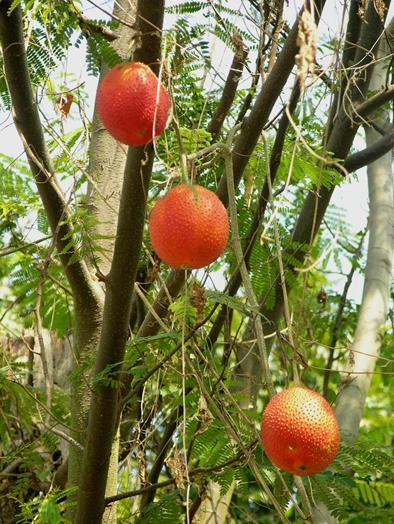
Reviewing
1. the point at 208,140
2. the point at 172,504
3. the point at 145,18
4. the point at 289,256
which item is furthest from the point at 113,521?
the point at 145,18

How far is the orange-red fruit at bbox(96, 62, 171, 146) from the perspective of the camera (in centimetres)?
175

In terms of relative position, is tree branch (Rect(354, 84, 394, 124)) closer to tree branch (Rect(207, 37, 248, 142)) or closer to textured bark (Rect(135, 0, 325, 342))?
tree branch (Rect(207, 37, 248, 142))

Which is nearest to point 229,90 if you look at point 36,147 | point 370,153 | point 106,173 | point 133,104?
point 106,173

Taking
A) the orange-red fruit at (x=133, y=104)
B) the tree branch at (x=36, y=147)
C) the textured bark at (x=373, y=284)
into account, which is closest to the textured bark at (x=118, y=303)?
the orange-red fruit at (x=133, y=104)

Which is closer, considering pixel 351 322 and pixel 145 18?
pixel 145 18

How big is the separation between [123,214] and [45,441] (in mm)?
1691

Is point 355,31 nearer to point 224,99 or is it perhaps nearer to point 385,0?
point 385,0

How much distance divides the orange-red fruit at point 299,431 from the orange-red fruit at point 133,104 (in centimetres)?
62

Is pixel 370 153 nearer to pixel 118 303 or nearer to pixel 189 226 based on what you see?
pixel 118 303

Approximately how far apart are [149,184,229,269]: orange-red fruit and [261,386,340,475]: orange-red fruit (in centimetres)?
34

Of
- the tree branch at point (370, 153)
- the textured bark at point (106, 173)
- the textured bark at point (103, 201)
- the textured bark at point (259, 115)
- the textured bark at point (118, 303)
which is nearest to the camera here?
the textured bark at point (118, 303)

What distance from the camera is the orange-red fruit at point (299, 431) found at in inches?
67.6

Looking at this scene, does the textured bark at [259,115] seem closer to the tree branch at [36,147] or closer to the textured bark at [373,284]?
the tree branch at [36,147]

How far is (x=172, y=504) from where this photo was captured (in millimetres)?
2842
